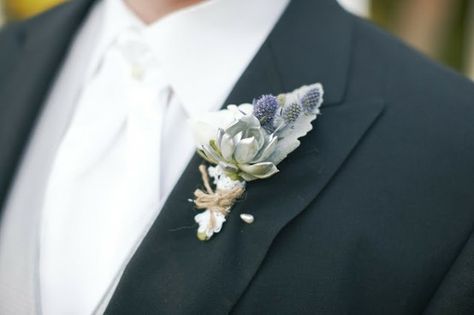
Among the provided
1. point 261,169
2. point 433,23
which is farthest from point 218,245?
point 433,23

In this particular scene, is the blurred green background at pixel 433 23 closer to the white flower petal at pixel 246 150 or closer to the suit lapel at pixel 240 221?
the suit lapel at pixel 240 221

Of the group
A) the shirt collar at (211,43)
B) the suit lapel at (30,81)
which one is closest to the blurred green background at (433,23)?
the suit lapel at (30,81)

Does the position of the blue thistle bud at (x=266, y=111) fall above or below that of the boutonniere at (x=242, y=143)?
above

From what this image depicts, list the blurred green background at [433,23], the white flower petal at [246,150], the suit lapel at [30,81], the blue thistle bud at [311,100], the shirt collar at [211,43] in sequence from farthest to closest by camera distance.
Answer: the blurred green background at [433,23], the suit lapel at [30,81], the shirt collar at [211,43], the blue thistle bud at [311,100], the white flower petal at [246,150]

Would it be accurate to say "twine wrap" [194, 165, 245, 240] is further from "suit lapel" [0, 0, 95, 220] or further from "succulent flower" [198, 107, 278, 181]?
"suit lapel" [0, 0, 95, 220]

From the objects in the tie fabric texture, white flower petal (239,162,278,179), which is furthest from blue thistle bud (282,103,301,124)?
the tie fabric texture

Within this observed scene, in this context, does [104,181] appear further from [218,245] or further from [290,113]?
[290,113]

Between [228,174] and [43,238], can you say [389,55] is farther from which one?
[43,238]
